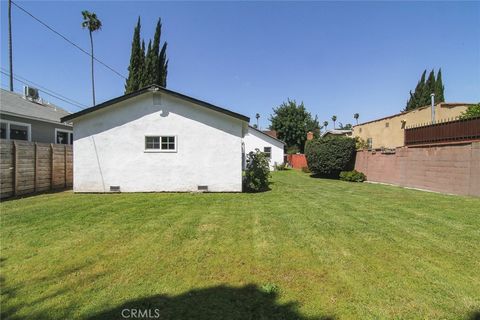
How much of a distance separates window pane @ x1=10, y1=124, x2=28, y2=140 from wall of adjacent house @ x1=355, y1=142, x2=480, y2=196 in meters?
18.3

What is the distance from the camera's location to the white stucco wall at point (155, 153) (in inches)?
448

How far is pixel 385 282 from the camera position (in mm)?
3621

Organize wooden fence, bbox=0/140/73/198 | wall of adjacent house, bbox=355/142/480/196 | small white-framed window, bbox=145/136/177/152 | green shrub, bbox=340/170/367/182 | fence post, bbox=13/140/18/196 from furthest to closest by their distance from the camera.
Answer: green shrub, bbox=340/170/367/182
small white-framed window, bbox=145/136/177/152
wall of adjacent house, bbox=355/142/480/196
fence post, bbox=13/140/18/196
wooden fence, bbox=0/140/73/198

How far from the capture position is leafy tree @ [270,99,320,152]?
40.7 metres

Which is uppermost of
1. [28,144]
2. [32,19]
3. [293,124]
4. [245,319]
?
[32,19]

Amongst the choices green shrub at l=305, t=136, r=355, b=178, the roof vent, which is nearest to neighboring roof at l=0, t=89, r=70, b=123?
the roof vent

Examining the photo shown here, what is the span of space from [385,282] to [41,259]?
5127mm

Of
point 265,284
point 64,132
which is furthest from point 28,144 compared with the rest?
point 265,284

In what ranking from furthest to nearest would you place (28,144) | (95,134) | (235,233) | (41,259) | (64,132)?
(64,132), (95,134), (28,144), (235,233), (41,259)

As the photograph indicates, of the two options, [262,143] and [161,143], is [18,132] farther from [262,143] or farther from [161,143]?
[262,143]

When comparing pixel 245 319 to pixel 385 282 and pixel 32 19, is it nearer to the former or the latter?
pixel 385 282

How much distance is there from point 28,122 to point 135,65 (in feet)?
43.8

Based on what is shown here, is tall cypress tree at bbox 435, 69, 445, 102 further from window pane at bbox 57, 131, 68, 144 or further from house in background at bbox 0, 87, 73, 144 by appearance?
house in background at bbox 0, 87, 73, 144

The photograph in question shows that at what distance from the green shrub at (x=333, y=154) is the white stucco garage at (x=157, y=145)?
354 inches
